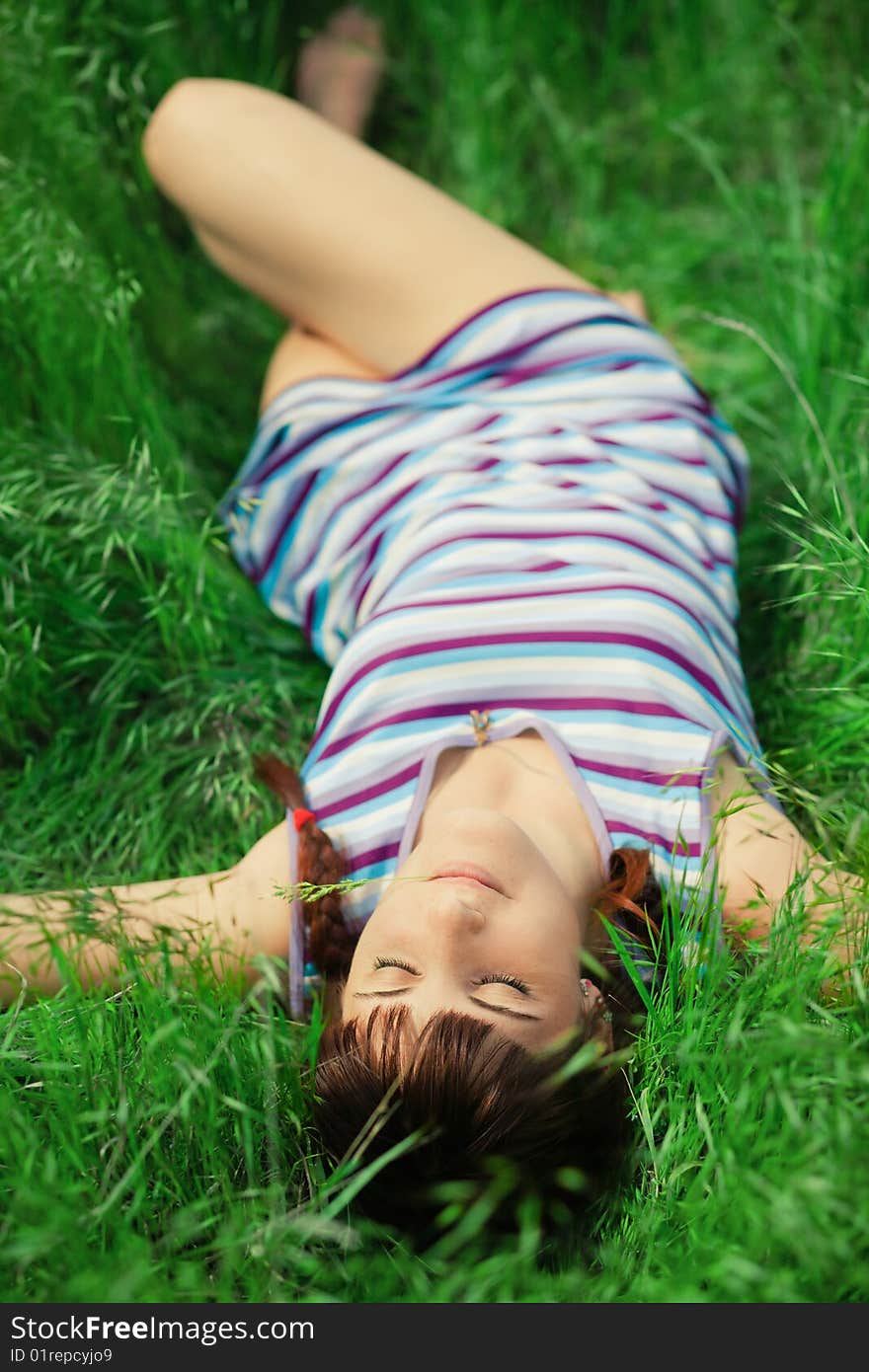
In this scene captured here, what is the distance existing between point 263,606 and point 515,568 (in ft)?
2.06

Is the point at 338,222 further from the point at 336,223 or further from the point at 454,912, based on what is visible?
the point at 454,912

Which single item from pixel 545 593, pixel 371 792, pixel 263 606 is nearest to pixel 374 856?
pixel 371 792

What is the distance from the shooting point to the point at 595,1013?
1465 mm

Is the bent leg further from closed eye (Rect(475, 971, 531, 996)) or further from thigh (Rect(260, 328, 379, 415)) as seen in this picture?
closed eye (Rect(475, 971, 531, 996))

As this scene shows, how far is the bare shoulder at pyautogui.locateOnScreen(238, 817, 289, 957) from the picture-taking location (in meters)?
1.66

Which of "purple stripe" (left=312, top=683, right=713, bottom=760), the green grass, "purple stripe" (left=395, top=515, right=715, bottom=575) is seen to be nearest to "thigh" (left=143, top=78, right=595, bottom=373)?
the green grass

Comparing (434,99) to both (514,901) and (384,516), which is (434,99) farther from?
(514,901)

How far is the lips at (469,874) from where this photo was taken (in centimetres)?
144

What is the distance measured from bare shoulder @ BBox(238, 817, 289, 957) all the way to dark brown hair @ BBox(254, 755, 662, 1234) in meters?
0.20

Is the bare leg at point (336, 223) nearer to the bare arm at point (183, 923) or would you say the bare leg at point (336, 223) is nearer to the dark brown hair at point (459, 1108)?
the bare arm at point (183, 923)

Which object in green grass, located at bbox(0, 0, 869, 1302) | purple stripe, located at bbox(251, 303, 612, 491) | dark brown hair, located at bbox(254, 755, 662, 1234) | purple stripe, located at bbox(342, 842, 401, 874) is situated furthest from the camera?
purple stripe, located at bbox(251, 303, 612, 491)

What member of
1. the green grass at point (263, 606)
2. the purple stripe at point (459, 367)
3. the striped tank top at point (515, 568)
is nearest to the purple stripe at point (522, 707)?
the striped tank top at point (515, 568)

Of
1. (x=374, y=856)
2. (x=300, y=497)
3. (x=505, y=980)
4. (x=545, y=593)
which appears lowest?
(x=374, y=856)

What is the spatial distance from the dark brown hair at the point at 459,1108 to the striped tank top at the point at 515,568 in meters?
0.27
